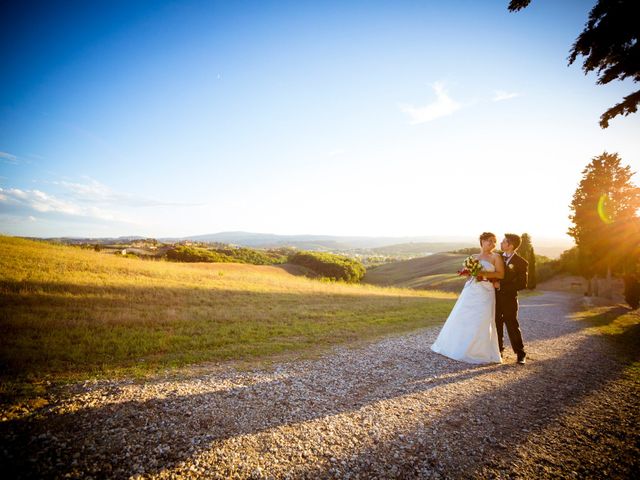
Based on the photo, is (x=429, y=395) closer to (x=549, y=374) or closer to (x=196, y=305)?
(x=549, y=374)

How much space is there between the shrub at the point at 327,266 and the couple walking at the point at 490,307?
5047cm

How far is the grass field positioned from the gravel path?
1.91m

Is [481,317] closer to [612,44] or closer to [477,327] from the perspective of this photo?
[477,327]

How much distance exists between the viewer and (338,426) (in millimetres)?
4691

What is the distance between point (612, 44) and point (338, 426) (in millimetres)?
10269

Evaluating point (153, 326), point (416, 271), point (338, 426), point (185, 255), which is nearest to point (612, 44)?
point (338, 426)

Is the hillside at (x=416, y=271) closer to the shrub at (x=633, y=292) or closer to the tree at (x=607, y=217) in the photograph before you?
the tree at (x=607, y=217)

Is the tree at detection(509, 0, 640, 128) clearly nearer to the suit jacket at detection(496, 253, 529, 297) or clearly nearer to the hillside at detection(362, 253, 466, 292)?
the suit jacket at detection(496, 253, 529, 297)

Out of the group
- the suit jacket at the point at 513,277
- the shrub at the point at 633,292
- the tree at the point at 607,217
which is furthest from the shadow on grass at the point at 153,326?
the tree at the point at 607,217

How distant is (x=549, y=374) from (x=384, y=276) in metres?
64.6

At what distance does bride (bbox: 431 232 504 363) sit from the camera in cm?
788

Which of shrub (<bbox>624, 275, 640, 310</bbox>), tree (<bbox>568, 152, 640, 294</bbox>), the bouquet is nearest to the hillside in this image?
tree (<bbox>568, 152, 640, 294</bbox>)

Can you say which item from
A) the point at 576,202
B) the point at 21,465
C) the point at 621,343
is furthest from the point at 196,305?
the point at 576,202

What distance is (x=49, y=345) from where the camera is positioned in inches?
310
